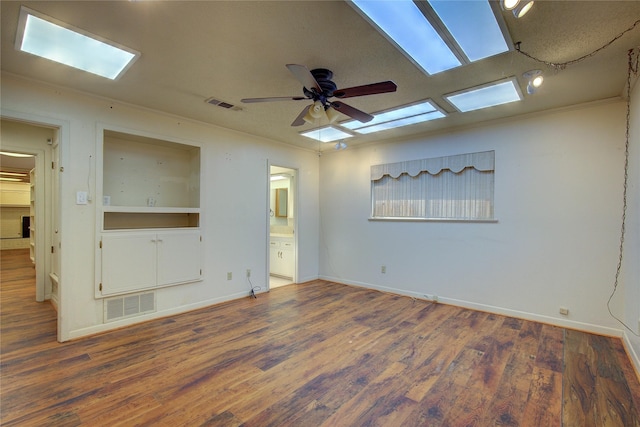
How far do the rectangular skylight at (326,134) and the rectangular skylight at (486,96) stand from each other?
5.46ft

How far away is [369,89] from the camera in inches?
87.8

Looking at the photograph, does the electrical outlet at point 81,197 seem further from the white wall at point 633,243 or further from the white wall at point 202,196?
the white wall at point 633,243

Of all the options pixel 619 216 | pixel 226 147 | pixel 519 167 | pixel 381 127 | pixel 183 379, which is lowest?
pixel 183 379

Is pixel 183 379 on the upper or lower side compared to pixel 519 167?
lower

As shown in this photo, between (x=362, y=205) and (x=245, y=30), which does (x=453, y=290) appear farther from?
(x=245, y=30)

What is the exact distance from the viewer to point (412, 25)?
1977 mm

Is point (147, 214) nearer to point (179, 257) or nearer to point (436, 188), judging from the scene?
point (179, 257)

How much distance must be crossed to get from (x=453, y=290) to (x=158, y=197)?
4311 mm

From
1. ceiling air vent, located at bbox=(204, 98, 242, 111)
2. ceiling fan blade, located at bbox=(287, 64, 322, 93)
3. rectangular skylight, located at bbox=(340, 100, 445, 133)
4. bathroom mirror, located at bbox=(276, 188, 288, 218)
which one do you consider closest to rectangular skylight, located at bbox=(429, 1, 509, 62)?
ceiling fan blade, located at bbox=(287, 64, 322, 93)

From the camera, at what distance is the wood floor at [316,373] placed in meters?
1.91

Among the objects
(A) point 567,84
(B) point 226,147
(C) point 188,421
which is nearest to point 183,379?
(C) point 188,421

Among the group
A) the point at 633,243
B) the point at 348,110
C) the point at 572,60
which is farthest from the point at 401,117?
→ the point at 633,243

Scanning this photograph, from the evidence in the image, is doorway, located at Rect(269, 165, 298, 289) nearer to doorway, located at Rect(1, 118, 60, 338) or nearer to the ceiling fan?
the ceiling fan

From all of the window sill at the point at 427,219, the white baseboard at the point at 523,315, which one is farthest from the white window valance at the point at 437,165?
the white baseboard at the point at 523,315
